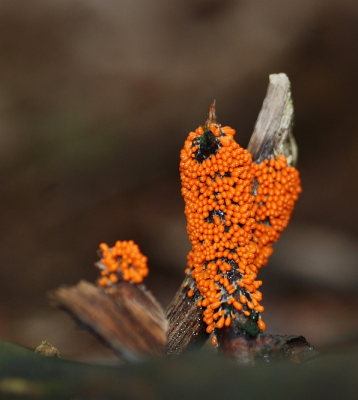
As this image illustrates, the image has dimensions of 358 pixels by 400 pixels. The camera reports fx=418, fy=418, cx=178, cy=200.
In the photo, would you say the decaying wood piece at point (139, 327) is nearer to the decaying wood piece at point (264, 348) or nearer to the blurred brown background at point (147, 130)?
the decaying wood piece at point (264, 348)

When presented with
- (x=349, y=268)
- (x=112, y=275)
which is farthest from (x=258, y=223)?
(x=349, y=268)

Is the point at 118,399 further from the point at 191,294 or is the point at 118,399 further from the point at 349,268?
the point at 349,268

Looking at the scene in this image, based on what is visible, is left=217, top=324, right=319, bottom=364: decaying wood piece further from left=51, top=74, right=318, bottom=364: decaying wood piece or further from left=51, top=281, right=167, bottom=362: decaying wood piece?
left=51, top=281, right=167, bottom=362: decaying wood piece

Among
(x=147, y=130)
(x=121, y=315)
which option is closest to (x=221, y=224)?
(x=121, y=315)

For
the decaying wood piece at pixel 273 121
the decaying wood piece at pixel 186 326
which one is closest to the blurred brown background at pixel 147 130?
the decaying wood piece at pixel 273 121

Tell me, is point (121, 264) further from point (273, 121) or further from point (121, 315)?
point (273, 121)

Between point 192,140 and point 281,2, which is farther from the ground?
point 281,2
